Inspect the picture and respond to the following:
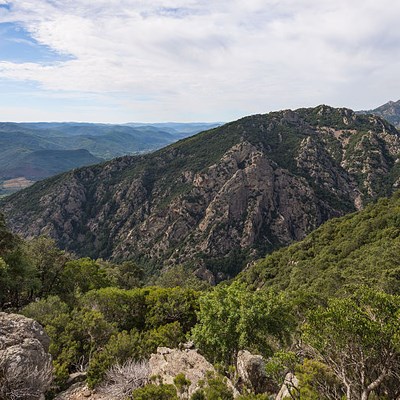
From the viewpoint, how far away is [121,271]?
101 meters

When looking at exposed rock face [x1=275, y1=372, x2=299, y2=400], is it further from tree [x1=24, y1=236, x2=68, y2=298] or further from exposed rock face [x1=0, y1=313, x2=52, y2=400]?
tree [x1=24, y1=236, x2=68, y2=298]

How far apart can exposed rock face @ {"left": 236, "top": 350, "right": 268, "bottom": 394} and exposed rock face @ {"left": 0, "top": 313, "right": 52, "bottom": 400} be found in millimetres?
13122

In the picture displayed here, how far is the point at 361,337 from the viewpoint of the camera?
57.6ft

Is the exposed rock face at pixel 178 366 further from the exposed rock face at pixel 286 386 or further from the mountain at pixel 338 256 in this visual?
the mountain at pixel 338 256

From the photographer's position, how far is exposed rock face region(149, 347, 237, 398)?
799 inches

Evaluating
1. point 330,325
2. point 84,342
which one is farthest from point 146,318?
point 330,325

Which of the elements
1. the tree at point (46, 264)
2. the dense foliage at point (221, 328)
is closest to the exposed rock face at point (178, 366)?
the dense foliage at point (221, 328)

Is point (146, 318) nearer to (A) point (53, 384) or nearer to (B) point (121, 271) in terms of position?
(A) point (53, 384)

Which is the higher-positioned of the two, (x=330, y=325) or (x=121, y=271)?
(x=330, y=325)

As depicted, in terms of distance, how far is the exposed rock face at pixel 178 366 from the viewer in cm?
2030

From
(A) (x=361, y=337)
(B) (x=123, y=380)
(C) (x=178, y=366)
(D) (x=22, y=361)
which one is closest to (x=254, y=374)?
(C) (x=178, y=366)

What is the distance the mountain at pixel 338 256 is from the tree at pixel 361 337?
3999cm

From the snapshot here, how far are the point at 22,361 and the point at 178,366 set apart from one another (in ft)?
32.1

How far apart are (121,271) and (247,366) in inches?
3306
